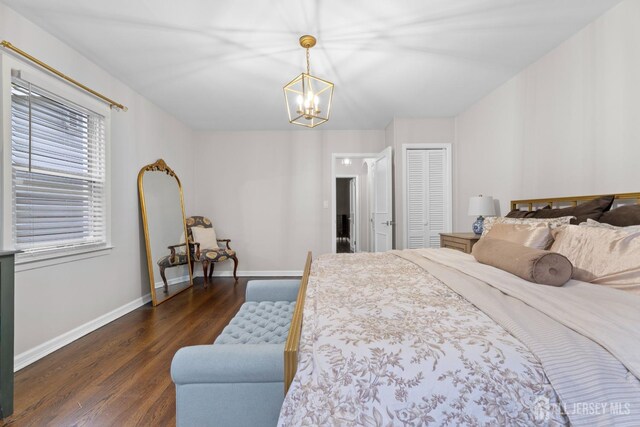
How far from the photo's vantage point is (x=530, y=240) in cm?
179

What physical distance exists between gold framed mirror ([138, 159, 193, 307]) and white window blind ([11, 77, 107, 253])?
2.11 ft

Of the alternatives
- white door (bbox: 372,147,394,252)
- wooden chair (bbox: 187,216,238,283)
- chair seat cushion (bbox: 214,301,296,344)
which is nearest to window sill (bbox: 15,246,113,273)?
wooden chair (bbox: 187,216,238,283)

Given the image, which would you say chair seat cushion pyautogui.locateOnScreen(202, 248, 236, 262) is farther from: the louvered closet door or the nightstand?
the nightstand

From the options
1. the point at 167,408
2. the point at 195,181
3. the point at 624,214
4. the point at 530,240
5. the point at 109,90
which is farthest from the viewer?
the point at 195,181

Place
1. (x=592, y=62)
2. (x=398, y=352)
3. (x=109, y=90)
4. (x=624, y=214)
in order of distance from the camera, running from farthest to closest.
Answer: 1. (x=109, y=90)
2. (x=592, y=62)
3. (x=624, y=214)
4. (x=398, y=352)

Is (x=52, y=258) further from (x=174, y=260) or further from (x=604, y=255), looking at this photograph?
(x=604, y=255)

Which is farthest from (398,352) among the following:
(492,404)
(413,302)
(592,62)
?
(592,62)

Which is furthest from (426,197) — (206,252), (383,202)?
(206,252)

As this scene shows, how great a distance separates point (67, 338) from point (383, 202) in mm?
3909

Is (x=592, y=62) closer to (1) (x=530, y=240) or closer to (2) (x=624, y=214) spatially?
(2) (x=624, y=214)

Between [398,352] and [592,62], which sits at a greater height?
[592,62]

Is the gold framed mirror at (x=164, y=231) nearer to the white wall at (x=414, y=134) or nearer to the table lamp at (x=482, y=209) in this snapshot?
the white wall at (x=414, y=134)

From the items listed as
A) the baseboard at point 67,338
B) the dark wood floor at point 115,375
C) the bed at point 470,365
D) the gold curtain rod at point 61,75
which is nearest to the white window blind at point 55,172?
the gold curtain rod at point 61,75

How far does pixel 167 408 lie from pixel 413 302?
1.47m
